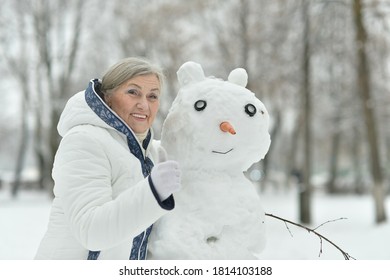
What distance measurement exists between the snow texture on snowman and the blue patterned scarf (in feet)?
0.29

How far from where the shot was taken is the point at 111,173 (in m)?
1.83

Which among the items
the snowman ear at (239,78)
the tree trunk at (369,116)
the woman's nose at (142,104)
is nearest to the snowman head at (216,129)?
the snowman ear at (239,78)

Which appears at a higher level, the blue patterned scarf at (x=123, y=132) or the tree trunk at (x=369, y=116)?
the tree trunk at (x=369, y=116)

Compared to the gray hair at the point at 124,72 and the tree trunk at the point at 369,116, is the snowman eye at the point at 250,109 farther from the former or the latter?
the tree trunk at the point at 369,116

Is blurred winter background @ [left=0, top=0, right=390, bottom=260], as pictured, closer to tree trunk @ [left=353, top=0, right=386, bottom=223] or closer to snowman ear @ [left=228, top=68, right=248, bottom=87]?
tree trunk @ [left=353, top=0, right=386, bottom=223]

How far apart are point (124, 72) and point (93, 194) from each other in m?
0.60

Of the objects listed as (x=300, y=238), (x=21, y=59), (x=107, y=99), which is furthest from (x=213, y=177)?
(x=21, y=59)

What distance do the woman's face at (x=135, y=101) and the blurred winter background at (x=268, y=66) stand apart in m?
3.88

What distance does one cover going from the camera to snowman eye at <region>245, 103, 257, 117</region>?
6.86 ft

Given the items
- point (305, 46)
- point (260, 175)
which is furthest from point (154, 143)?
point (260, 175)

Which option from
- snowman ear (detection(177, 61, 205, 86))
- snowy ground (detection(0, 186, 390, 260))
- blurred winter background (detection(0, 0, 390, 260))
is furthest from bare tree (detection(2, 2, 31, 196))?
snowman ear (detection(177, 61, 205, 86))

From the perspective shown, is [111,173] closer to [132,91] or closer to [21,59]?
[132,91]

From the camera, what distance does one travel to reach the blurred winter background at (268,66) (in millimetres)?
9891

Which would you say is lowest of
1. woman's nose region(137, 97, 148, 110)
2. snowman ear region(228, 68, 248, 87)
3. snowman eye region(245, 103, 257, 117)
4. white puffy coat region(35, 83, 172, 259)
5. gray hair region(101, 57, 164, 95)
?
white puffy coat region(35, 83, 172, 259)
